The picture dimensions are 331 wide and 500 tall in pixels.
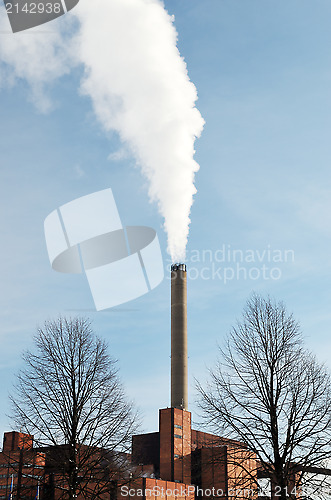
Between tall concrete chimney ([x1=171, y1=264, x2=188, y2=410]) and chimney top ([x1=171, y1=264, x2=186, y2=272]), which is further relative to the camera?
chimney top ([x1=171, y1=264, x2=186, y2=272])

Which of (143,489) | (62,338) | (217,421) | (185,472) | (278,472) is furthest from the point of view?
(185,472)

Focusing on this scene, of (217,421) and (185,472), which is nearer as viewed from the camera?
(217,421)

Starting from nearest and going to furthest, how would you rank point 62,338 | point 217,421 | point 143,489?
1. point 217,421
2. point 62,338
3. point 143,489

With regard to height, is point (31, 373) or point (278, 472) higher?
point (31, 373)

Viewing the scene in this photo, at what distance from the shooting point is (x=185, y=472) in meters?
69.1

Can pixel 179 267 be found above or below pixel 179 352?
above

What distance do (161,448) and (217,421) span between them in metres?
56.7

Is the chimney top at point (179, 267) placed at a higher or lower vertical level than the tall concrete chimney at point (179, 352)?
higher

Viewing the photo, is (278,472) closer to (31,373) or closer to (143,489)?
(31,373)

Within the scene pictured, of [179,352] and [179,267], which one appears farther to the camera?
[179,267]

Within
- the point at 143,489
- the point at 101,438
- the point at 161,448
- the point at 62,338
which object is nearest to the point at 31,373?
the point at 62,338

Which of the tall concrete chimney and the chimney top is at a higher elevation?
the chimney top

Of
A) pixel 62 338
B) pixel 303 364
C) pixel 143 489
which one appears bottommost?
pixel 143 489

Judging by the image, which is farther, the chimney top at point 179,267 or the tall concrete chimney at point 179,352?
the chimney top at point 179,267
